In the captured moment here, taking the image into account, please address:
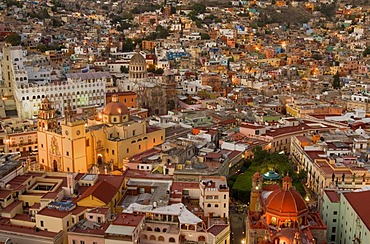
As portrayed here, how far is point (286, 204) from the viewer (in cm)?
2983

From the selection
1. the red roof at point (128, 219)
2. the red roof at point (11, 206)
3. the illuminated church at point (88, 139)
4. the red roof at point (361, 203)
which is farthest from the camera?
the illuminated church at point (88, 139)

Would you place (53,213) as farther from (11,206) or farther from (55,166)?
(55,166)

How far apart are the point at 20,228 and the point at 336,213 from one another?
66.5ft

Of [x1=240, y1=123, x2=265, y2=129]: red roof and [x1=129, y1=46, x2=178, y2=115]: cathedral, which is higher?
[x1=129, y1=46, x2=178, y2=115]: cathedral

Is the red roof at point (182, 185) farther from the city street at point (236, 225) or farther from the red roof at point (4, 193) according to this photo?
the red roof at point (4, 193)

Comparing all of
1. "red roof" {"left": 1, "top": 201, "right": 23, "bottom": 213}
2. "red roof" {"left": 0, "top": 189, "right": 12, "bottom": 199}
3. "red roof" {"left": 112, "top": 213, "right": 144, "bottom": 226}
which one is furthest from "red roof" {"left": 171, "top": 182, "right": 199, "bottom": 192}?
"red roof" {"left": 0, "top": 189, "right": 12, "bottom": 199}

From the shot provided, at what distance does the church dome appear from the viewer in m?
29.7

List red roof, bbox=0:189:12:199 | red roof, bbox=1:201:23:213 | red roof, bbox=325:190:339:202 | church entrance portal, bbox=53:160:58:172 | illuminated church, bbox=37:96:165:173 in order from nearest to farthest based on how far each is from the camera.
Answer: red roof, bbox=1:201:23:213 < red roof, bbox=0:189:12:199 < red roof, bbox=325:190:339:202 < illuminated church, bbox=37:96:165:173 < church entrance portal, bbox=53:160:58:172

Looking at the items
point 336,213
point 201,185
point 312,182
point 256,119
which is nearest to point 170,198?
point 201,185

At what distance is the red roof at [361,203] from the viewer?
29.1 meters

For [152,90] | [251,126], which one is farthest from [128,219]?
[152,90]

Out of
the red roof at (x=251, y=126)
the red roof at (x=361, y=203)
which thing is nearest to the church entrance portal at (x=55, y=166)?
the red roof at (x=251, y=126)

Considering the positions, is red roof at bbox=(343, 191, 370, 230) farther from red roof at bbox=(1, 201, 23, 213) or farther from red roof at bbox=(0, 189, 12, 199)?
red roof at bbox=(0, 189, 12, 199)

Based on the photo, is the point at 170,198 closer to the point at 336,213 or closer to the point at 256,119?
the point at 336,213
